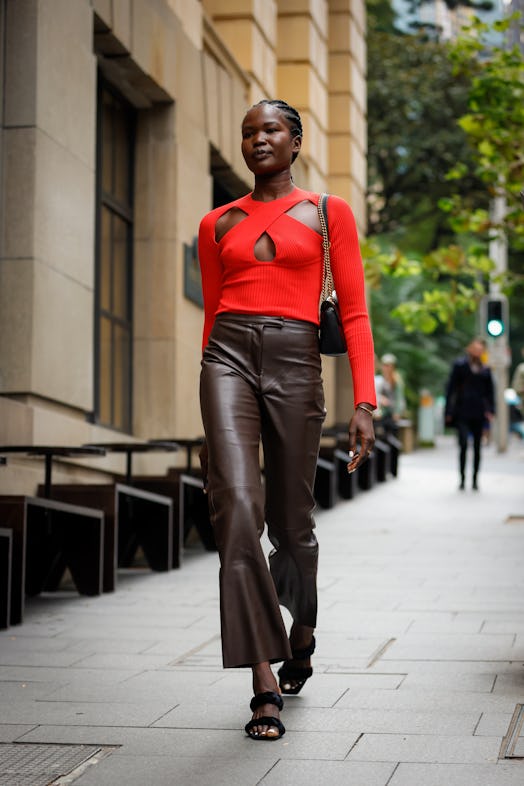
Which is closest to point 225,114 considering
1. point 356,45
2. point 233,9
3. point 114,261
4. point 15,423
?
point 233,9

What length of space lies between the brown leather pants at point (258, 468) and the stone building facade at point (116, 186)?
4.39 meters

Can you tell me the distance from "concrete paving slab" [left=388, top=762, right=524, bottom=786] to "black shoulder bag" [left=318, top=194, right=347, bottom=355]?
154 cm

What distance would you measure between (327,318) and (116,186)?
8197mm

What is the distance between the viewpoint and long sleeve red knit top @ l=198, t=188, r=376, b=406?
5105 mm

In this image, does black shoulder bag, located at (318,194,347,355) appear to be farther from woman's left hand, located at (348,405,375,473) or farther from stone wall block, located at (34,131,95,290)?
stone wall block, located at (34,131,95,290)

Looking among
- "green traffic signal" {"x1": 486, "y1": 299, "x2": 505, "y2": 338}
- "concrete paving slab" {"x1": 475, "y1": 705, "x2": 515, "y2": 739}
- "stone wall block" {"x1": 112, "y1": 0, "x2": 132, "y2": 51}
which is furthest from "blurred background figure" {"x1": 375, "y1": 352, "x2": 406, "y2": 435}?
"concrete paving slab" {"x1": 475, "y1": 705, "x2": 515, "y2": 739}

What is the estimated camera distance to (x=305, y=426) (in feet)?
16.9

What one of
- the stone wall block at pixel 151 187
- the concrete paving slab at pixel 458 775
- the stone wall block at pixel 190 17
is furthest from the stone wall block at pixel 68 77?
the concrete paving slab at pixel 458 775

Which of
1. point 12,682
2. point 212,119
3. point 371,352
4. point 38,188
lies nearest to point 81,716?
point 12,682

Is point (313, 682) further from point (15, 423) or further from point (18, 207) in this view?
point (18, 207)

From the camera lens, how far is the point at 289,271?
5.12 meters

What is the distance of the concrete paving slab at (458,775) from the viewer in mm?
4086

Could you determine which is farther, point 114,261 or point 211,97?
point 211,97

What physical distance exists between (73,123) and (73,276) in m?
1.13
